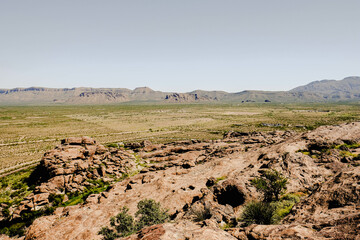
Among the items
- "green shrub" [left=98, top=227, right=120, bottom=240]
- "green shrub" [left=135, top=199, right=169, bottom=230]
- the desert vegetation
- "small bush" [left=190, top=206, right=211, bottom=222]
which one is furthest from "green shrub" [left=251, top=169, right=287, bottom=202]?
"green shrub" [left=98, top=227, right=120, bottom=240]

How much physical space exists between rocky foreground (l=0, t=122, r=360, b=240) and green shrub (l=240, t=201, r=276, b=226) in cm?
112

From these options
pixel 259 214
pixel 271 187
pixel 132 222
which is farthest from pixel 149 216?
pixel 271 187

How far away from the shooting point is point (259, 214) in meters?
14.3

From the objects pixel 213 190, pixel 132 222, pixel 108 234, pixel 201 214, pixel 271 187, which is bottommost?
pixel 108 234

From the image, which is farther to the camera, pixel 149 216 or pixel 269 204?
pixel 149 216

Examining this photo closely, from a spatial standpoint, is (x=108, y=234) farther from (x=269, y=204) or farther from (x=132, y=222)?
(x=269, y=204)

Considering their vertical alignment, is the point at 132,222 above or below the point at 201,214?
below

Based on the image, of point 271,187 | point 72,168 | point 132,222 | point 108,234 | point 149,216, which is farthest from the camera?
point 72,168

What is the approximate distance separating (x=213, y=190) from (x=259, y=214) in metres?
7.99

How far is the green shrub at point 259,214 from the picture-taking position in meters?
13.8

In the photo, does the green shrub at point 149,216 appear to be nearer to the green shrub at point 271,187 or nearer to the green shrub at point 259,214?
the green shrub at point 259,214

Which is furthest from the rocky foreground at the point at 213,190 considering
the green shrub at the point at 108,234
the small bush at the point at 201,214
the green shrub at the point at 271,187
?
the green shrub at the point at 108,234

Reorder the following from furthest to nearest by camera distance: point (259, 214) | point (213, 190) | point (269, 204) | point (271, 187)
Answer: point (213, 190) → point (271, 187) → point (269, 204) → point (259, 214)

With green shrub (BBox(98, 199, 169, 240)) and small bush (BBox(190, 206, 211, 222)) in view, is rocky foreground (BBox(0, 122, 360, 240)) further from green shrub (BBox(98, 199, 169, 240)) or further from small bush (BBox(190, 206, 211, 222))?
green shrub (BBox(98, 199, 169, 240))
